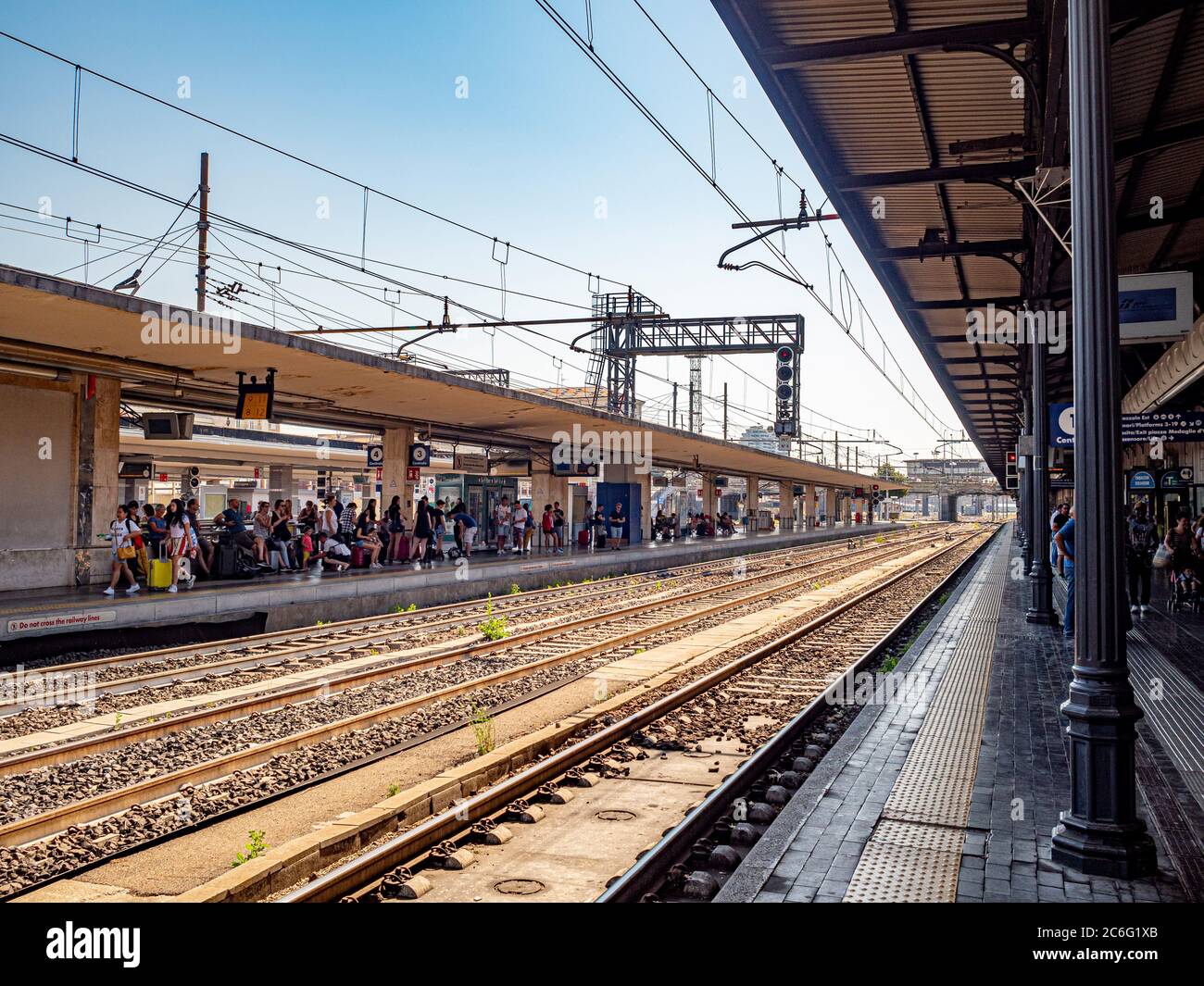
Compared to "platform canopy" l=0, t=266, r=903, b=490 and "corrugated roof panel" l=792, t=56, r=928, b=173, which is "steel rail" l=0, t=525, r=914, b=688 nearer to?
"platform canopy" l=0, t=266, r=903, b=490

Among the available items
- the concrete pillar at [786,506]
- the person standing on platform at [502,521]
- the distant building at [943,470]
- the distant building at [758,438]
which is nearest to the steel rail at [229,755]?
the distant building at [758,438]

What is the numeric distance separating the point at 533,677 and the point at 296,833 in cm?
539

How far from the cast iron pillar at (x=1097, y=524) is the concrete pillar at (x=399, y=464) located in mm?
20245

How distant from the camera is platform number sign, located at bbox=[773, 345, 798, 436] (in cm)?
1867

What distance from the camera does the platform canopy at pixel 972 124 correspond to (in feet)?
23.9

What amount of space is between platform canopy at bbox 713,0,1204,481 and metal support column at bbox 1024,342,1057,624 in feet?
3.47

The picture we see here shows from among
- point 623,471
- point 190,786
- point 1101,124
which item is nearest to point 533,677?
point 190,786

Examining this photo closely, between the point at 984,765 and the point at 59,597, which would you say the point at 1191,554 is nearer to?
the point at 984,765

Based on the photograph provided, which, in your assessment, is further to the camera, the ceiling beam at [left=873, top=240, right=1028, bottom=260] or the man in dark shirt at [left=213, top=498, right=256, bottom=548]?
the man in dark shirt at [left=213, top=498, right=256, bottom=548]

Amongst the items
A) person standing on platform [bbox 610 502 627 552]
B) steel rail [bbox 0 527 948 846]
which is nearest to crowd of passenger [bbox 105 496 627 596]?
person standing on platform [bbox 610 502 627 552]

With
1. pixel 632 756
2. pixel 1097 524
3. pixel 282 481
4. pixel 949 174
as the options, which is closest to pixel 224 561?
pixel 632 756

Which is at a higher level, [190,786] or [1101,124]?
[1101,124]
